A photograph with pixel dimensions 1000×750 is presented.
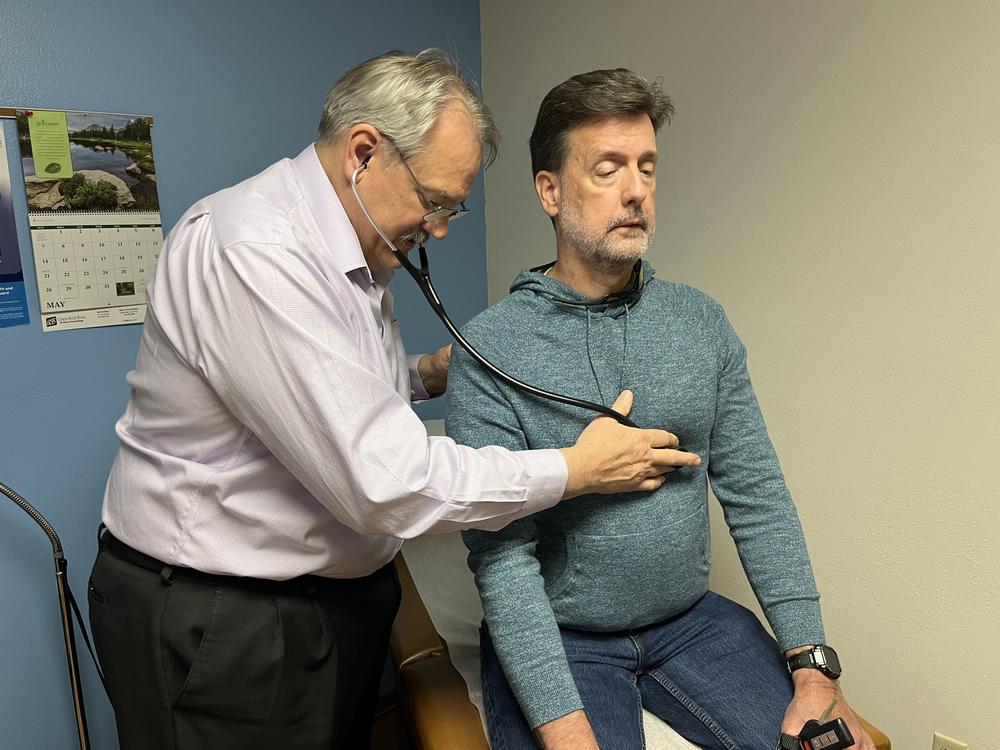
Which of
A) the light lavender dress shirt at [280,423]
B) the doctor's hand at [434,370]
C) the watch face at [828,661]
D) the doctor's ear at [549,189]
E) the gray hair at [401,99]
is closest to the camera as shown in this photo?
the light lavender dress shirt at [280,423]

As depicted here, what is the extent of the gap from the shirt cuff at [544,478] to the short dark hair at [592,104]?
0.51 m

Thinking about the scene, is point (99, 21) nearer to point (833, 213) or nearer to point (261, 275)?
point (261, 275)

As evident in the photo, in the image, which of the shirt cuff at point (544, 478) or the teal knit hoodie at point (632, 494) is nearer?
the shirt cuff at point (544, 478)

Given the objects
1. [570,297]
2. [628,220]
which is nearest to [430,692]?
[570,297]

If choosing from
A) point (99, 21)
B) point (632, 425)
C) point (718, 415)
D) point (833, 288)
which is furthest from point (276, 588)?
point (99, 21)

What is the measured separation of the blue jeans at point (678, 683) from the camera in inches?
43.5

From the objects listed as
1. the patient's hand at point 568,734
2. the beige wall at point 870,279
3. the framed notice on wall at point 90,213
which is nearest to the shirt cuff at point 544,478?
the patient's hand at point 568,734

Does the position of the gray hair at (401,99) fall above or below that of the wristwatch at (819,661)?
above

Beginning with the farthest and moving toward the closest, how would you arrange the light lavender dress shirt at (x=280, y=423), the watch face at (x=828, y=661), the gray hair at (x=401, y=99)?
the watch face at (x=828, y=661)
the gray hair at (x=401, y=99)
the light lavender dress shirt at (x=280, y=423)

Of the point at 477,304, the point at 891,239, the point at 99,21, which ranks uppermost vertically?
the point at 99,21

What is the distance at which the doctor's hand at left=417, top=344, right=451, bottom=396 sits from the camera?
5.04 ft

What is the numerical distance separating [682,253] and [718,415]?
25.8 inches

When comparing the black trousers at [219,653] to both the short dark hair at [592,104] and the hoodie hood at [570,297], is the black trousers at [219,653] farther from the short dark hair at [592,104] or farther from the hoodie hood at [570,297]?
the short dark hair at [592,104]

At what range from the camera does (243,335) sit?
3.04 feet
